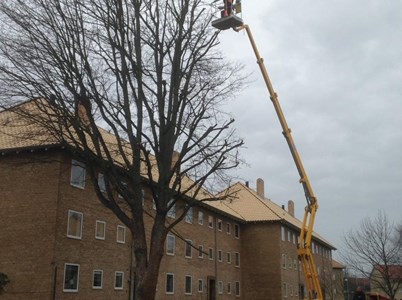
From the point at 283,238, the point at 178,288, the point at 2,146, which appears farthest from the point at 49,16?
the point at 283,238

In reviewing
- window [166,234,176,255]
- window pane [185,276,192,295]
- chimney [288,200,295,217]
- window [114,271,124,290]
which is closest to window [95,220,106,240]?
window [114,271,124,290]

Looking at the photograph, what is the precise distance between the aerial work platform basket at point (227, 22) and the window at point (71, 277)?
1407 cm

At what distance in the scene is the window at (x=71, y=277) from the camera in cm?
2516

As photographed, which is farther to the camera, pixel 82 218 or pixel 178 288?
pixel 178 288

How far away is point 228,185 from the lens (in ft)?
60.6

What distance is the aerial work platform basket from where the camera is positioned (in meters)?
18.7

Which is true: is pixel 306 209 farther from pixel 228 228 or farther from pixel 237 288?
pixel 237 288

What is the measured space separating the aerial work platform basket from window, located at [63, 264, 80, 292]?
14.1 meters

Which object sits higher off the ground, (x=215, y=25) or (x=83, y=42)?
(x=215, y=25)

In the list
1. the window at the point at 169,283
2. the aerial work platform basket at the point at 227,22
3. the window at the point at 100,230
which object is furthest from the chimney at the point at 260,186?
the aerial work platform basket at the point at 227,22

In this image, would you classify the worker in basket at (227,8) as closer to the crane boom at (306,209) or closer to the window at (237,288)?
the crane boom at (306,209)

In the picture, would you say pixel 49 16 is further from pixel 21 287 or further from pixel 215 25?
pixel 21 287

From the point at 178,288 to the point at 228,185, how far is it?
68.6 feet

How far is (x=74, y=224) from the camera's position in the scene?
87.2 ft
